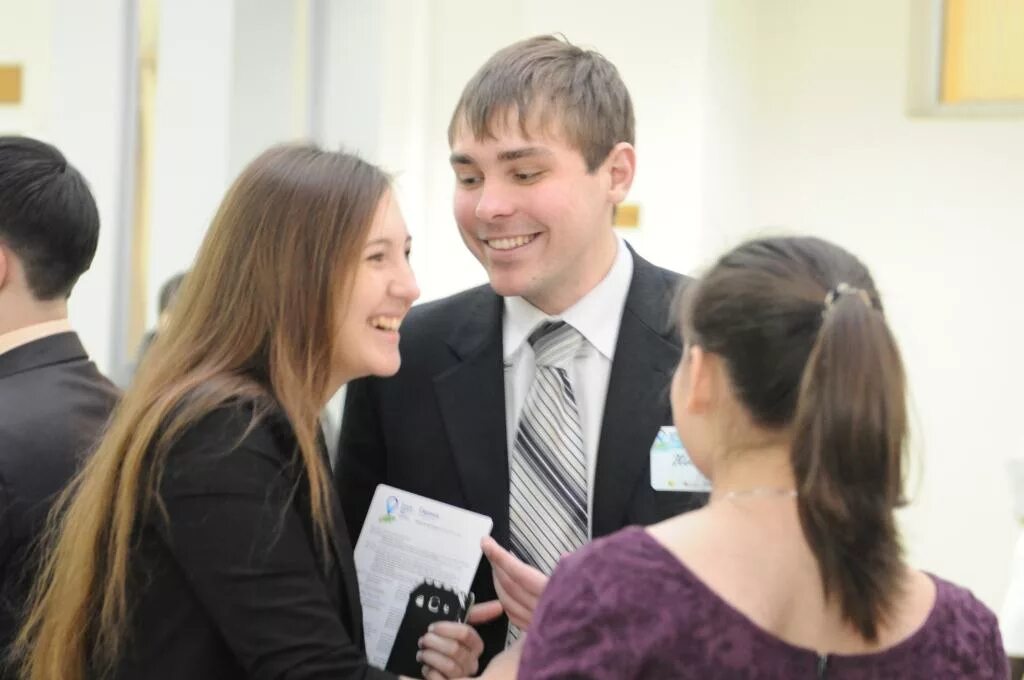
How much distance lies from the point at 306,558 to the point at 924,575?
73 centimetres

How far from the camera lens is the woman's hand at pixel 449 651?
1.95 meters

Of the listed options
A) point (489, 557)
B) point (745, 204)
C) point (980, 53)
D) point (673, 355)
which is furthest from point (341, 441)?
point (980, 53)

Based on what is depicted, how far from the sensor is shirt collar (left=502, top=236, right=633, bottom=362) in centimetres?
215

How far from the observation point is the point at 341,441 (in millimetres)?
2227

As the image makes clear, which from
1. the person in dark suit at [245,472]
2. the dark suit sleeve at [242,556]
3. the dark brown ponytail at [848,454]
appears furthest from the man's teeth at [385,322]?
the dark brown ponytail at [848,454]

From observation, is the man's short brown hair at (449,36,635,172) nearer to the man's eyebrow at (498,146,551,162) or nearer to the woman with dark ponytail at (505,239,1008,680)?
the man's eyebrow at (498,146,551,162)

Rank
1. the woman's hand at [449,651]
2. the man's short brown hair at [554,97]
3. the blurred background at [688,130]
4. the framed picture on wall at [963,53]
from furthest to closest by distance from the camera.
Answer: the framed picture on wall at [963,53]
the blurred background at [688,130]
the man's short brown hair at [554,97]
the woman's hand at [449,651]

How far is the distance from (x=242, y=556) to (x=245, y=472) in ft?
0.33

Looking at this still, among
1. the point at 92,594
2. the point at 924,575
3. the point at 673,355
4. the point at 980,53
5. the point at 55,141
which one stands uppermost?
the point at 980,53

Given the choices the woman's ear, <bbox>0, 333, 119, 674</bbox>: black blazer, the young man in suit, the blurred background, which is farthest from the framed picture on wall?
the woman's ear

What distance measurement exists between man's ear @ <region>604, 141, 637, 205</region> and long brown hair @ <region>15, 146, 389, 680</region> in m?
0.48

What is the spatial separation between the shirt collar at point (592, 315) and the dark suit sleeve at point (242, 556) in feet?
2.01

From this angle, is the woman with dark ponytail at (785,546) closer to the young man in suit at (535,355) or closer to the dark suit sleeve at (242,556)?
the dark suit sleeve at (242,556)

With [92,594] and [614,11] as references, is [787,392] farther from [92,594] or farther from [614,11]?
[614,11]
